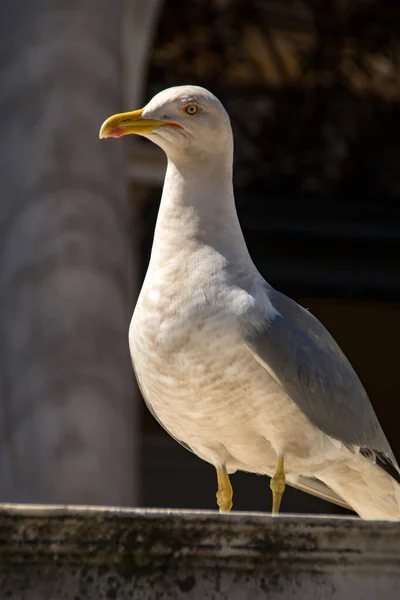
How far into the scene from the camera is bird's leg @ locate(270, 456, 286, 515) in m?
2.44

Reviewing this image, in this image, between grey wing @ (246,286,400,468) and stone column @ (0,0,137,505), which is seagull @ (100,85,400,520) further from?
stone column @ (0,0,137,505)

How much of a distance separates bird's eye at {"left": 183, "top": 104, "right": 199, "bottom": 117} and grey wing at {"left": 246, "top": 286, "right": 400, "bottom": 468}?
0.38m

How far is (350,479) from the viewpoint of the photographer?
2.75 metres

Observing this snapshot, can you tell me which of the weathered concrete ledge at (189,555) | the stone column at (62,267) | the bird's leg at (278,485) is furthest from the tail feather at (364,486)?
the stone column at (62,267)

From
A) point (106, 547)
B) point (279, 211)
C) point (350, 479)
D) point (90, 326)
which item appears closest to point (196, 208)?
point (350, 479)

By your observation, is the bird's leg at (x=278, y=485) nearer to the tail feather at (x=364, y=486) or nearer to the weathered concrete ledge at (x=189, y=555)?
the tail feather at (x=364, y=486)

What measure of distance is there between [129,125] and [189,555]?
3.03ft

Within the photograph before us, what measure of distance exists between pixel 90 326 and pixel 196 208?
89.3 inches

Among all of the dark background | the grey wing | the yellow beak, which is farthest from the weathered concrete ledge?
the dark background

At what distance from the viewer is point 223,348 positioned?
7.88 feet

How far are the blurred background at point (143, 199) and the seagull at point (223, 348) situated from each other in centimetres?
210

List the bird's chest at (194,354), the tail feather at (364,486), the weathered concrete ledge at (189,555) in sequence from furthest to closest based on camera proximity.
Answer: the tail feather at (364,486), the bird's chest at (194,354), the weathered concrete ledge at (189,555)

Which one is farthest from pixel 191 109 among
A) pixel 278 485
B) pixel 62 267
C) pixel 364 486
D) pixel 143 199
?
pixel 143 199

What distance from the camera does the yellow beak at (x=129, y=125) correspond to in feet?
8.28
